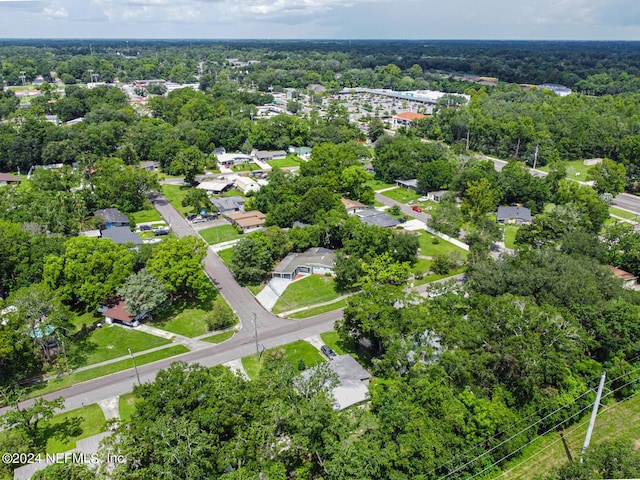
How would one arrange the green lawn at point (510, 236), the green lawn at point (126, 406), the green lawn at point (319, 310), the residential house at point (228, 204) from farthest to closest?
the residential house at point (228, 204) < the green lawn at point (510, 236) < the green lawn at point (319, 310) < the green lawn at point (126, 406)

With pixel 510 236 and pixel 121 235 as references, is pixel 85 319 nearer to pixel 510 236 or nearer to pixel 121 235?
pixel 121 235

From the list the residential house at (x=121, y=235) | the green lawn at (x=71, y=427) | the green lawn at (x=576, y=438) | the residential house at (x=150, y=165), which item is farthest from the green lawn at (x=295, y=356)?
the residential house at (x=150, y=165)

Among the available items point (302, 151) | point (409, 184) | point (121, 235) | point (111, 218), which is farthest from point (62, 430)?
point (302, 151)

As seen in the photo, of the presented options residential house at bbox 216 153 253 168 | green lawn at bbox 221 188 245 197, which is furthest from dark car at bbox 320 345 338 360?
residential house at bbox 216 153 253 168

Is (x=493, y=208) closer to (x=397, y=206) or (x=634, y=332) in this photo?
(x=397, y=206)

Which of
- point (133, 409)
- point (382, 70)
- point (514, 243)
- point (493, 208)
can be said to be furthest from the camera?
point (382, 70)

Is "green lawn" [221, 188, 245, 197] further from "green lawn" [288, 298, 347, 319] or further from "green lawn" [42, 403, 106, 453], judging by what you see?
"green lawn" [42, 403, 106, 453]

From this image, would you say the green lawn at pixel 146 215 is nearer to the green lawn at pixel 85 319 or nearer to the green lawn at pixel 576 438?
the green lawn at pixel 85 319

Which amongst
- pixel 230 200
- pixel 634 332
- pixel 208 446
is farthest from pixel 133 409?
pixel 230 200
